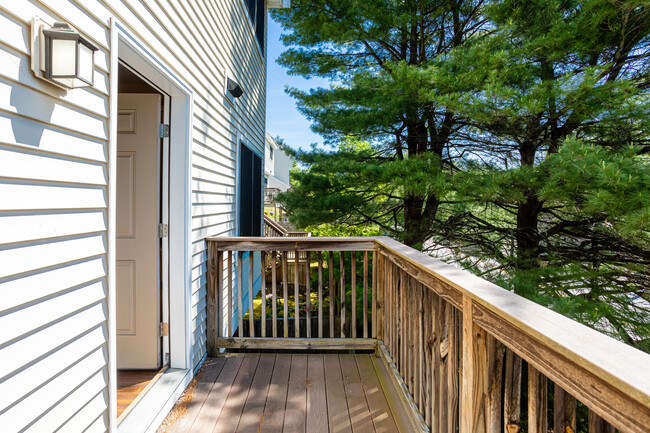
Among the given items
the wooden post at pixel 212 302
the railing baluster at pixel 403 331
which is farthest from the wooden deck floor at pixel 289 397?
the railing baluster at pixel 403 331

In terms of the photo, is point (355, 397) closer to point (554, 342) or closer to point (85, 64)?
point (554, 342)

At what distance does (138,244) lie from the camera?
2633 mm

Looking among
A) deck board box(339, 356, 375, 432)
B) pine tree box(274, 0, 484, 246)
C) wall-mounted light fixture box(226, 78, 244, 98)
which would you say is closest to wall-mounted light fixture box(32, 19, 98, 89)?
deck board box(339, 356, 375, 432)

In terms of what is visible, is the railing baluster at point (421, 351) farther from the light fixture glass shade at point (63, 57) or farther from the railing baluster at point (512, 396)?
the light fixture glass shade at point (63, 57)

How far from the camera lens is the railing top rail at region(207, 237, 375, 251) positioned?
3.15 meters

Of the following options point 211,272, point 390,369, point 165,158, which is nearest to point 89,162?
point 165,158

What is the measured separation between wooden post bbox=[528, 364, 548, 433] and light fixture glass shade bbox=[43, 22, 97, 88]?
1.78 meters

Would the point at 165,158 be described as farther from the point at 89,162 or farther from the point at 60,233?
the point at 60,233

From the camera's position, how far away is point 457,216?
20.6 feet

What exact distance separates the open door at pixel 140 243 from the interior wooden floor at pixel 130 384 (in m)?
0.06

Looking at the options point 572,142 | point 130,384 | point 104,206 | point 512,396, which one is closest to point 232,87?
point 104,206

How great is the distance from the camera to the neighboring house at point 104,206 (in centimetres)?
117

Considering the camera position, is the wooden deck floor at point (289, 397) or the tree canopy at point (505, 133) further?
the tree canopy at point (505, 133)

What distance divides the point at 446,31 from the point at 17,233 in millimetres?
7184
